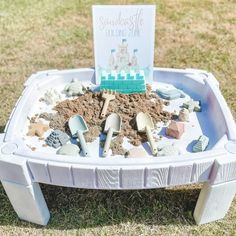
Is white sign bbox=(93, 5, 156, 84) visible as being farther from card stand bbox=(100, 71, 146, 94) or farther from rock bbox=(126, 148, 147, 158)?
rock bbox=(126, 148, 147, 158)

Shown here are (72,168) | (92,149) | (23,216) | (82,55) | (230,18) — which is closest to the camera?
(72,168)

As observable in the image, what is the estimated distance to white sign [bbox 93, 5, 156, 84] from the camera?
55.4 inches

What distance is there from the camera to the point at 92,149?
1.27m

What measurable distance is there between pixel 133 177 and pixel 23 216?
0.48 metres

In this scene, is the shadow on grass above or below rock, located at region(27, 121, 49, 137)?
below

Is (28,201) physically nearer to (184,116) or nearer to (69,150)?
(69,150)

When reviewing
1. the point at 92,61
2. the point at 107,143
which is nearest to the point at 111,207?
the point at 107,143

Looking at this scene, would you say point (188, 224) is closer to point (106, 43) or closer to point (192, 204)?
point (192, 204)

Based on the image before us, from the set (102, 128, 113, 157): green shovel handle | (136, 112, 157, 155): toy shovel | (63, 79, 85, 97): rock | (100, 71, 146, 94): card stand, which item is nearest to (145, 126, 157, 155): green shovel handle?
(136, 112, 157, 155): toy shovel

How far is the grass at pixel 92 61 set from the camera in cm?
141

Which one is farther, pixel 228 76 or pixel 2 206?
pixel 228 76

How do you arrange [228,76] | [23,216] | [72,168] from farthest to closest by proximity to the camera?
[228,76], [23,216], [72,168]

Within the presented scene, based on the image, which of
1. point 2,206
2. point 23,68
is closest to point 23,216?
point 2,206

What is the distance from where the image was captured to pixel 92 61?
90.3 inches
